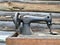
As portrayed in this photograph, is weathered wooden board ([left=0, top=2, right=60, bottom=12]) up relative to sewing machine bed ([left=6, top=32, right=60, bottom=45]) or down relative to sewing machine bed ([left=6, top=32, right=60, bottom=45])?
up

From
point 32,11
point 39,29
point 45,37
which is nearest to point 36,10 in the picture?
point 32,11

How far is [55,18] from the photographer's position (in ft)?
7.96

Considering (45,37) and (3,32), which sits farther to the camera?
(3,32)

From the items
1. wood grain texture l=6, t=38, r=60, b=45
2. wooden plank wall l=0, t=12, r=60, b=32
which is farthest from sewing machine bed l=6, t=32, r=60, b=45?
wooden plank wall l=0, t=12, r=60, b=32

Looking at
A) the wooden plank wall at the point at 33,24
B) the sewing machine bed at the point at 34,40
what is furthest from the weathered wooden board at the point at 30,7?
the sewing machine bed at the point at 34,40

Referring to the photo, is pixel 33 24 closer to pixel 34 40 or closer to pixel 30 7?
pixel 30 7

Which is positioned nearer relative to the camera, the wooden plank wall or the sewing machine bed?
the sewing machine bed

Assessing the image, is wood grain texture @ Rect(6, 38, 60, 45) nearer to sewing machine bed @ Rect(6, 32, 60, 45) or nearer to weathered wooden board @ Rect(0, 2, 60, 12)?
sewing machine bed @ Rect(6, 32, 60, 45)

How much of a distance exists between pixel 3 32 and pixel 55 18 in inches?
27.6

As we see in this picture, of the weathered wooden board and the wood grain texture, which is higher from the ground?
the weathered wooden board

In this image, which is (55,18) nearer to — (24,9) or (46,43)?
(24,9)

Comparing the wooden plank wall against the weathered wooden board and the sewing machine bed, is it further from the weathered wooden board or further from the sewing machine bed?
the sewing machine bed

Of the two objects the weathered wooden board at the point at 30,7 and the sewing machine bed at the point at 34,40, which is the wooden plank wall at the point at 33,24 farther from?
the sewing machine bed at the point at 34,40

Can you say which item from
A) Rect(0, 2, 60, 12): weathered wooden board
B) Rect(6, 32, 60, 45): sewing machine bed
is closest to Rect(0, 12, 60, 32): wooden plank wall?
Rect(0, 2, 60, 12): weathered wooden board
